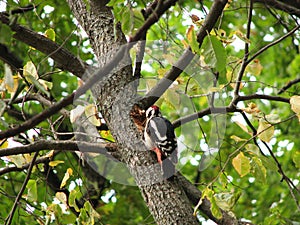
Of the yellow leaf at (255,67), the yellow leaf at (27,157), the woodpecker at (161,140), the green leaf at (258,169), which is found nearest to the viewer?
the woodpecker at (161,140)

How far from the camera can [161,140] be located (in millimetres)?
3477

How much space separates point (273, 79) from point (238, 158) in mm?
4576

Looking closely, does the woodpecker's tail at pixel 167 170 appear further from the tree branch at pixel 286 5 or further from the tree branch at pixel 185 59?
the tree branch at pixel 286 5

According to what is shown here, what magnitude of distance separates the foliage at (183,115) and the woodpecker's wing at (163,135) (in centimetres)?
17

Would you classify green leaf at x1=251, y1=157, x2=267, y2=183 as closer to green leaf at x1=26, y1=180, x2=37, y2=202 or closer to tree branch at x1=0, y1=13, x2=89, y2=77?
tree branch at x1=0, y1=13, x2=89, y2=77

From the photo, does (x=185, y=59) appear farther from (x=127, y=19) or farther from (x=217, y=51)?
(x=127, y=19)

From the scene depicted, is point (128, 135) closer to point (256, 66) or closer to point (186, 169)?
point (256, 66)

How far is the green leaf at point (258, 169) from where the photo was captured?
350cm

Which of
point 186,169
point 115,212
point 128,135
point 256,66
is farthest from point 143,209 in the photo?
point 128,135

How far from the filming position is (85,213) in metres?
3.21

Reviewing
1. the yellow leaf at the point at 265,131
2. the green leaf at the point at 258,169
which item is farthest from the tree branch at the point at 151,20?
the green leaf at the point at 258,169

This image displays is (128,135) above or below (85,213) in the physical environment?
above

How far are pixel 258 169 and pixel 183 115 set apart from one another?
1162mm

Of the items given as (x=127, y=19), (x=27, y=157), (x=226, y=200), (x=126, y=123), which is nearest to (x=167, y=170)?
(x=126, y=123)
